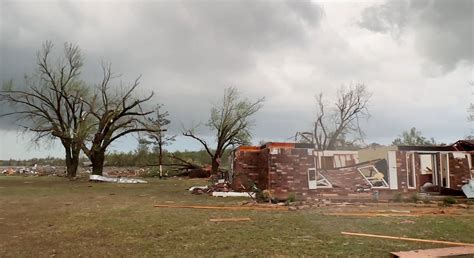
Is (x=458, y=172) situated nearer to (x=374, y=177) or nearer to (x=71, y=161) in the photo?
(x=374, y=177)

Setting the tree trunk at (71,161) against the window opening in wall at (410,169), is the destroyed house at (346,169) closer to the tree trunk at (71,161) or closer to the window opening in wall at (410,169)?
the window opening in wall at (410,169)

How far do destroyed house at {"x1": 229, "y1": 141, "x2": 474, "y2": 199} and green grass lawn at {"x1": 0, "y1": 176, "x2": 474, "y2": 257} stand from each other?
4.96m

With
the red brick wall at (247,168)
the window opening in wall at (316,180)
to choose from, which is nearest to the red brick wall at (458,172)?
the window opening in wall at (316,180)

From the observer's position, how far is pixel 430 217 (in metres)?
10.5

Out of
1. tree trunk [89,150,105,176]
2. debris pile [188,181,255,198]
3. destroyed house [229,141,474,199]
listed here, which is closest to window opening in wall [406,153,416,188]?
destroyed house [229,141,474,199]

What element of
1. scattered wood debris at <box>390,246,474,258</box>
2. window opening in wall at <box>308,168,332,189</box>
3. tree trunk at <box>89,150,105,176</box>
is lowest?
scattered wood debris at <box>390,246,474,258</box>

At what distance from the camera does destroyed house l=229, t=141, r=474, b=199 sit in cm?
1675

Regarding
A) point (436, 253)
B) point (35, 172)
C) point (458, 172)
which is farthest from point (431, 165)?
point (35, 172)

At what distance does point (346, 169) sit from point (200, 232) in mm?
11421

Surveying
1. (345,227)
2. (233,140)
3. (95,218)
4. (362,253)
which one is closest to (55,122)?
(233,140)

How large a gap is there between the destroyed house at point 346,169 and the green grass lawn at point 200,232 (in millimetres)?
4961

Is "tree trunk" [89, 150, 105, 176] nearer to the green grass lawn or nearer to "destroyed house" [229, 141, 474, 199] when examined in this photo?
"destroyed house" [229, 141, 474, 199]

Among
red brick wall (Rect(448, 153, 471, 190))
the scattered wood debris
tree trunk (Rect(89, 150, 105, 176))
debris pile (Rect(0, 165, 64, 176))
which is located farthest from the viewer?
debris pile (Rect(0, 165, 64, 176))

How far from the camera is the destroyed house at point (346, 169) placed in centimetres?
1675
